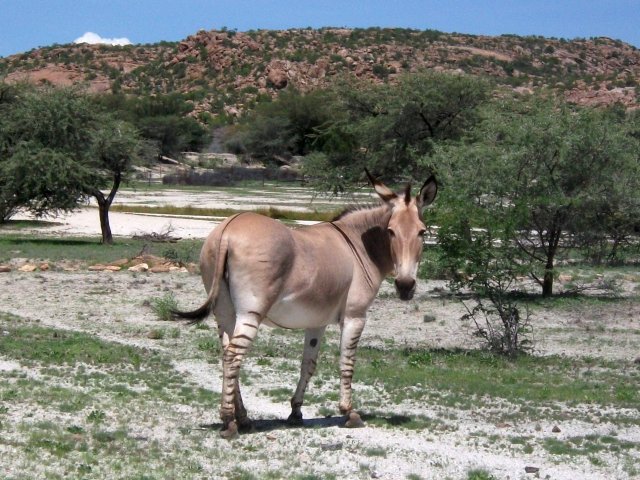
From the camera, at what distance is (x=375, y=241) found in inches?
403

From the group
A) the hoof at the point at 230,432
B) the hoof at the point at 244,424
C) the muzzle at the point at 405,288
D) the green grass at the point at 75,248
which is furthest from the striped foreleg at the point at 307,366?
the green grass at the point at 75,248

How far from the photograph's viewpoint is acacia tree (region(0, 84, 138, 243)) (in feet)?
113

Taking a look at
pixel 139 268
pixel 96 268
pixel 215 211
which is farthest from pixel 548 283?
pixel 215 211

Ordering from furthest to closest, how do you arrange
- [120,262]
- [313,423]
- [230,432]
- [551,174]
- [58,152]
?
[58,152] < [120,262] < [551,174] < [313,423] < [230,432]

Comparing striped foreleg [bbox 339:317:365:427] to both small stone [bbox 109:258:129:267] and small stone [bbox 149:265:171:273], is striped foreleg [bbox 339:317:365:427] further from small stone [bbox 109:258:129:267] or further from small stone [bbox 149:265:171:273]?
small stone [bbox 109:258:129:267]

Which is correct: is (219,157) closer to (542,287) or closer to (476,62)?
(476,62)

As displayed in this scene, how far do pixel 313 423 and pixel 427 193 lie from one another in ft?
8.58

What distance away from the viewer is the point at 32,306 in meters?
20.2

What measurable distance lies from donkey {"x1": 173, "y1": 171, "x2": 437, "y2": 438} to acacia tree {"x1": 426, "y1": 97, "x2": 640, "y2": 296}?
12102 millimetres

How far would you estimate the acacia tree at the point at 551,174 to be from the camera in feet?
75.8

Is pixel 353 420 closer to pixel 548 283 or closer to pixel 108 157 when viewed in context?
pixel 548 283

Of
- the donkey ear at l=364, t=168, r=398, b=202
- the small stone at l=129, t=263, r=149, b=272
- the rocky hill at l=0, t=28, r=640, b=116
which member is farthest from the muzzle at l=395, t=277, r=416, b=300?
the rocky hill at l=0, t=28, r=640, b=116

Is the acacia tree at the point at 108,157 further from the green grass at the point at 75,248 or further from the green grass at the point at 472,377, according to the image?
the green grass at the point at 472,377

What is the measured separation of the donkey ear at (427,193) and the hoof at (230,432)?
9.22ft
